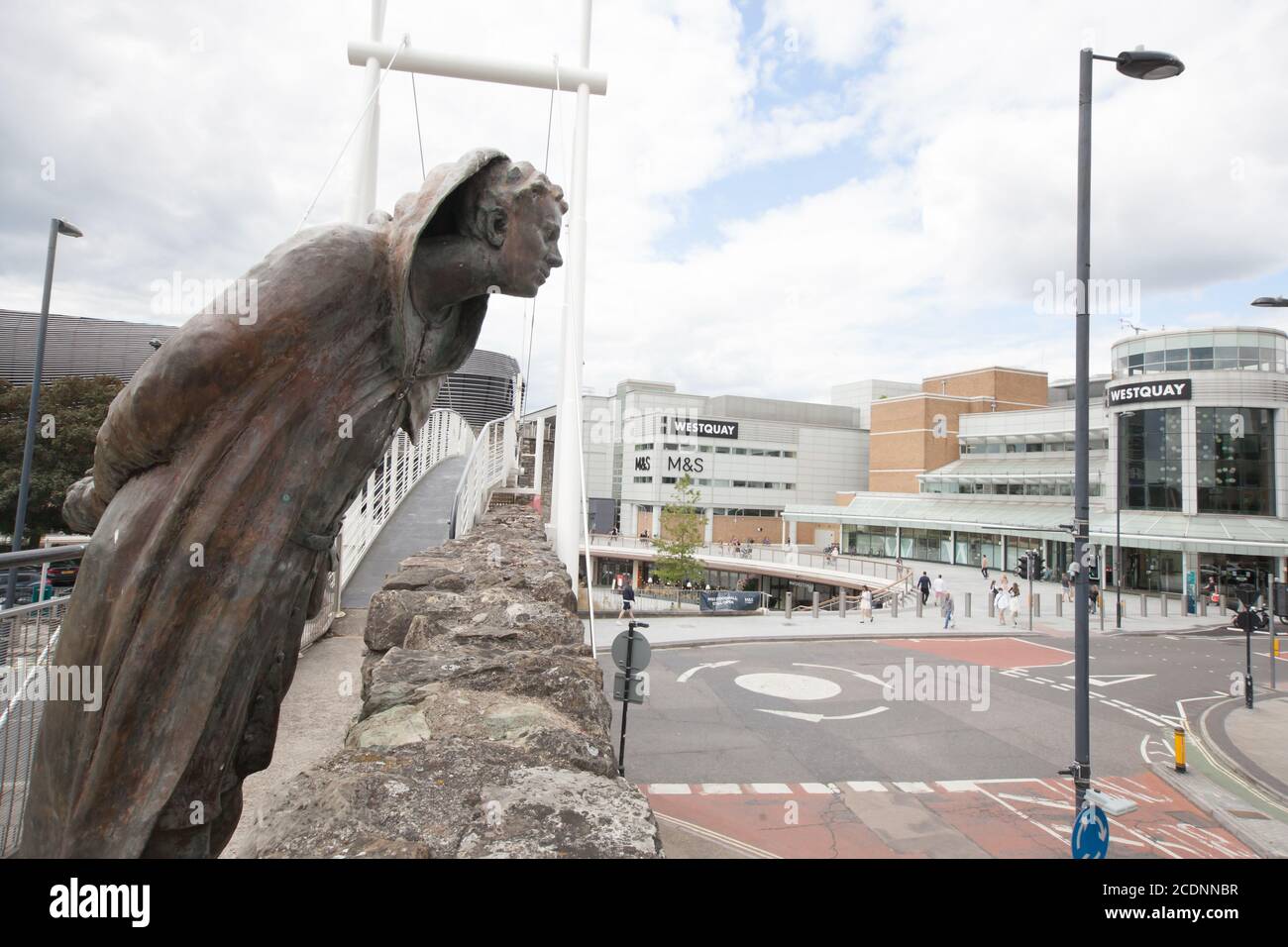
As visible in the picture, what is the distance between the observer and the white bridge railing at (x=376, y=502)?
26.2 ft

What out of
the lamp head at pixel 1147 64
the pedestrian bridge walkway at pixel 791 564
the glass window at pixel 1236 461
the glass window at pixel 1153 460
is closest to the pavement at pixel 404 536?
the lamp head at pixel 1147 64

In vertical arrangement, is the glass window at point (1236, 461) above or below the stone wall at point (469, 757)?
above

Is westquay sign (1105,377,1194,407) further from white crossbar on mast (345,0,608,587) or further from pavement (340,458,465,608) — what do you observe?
white crossbar on mast (345,0,608,587)

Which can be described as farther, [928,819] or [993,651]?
[993,651]

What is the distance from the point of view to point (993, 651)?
2095 centimetres

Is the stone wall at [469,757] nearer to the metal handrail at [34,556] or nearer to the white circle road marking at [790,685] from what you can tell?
the metal handrail at [34,556]

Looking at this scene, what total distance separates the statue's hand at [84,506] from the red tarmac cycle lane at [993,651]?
67.7 ft

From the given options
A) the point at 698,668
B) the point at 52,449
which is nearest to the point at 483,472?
the point at 698,668

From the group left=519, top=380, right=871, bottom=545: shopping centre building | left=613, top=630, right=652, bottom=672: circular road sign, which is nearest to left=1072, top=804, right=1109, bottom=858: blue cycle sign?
left=613, top=630, right=652, bottom=672: circular road sign

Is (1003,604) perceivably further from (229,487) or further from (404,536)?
(229,487)

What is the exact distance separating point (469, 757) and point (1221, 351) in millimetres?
45876

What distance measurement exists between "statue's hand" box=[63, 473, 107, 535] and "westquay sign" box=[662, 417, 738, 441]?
188 ft
